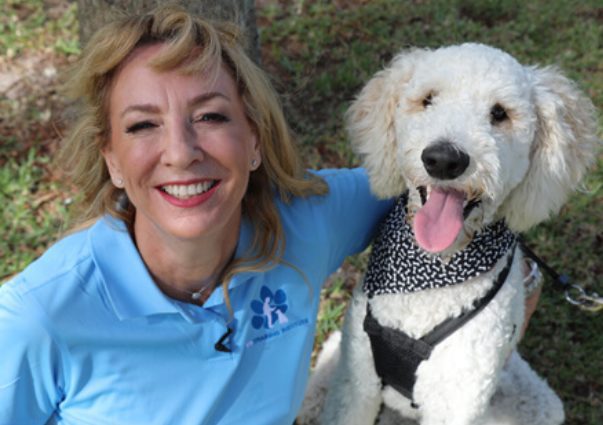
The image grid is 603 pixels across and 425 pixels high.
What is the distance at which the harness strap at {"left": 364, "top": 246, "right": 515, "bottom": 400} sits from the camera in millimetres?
2236

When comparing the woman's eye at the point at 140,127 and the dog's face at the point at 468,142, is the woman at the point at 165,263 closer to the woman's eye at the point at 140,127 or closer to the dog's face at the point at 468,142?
the woman's eye at the point at 140,127

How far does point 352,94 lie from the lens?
14.4ft

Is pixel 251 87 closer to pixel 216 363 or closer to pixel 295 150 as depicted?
pixel 295 150

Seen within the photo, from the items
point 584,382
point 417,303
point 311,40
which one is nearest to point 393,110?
point 417,303

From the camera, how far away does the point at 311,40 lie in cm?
468

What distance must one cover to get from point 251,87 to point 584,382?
2.43 meters

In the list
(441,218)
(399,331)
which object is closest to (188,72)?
(441,218)

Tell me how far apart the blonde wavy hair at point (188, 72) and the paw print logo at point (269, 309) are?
0.43 feet

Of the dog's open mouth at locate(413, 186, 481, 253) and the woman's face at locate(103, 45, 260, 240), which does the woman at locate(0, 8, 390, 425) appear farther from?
the dog's open mouth at locate(413, 186, 481, 253)

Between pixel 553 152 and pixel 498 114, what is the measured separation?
0.78ft

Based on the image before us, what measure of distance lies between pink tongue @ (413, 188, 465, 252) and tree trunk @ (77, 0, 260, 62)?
154 cm

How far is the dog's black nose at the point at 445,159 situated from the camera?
1.93 m

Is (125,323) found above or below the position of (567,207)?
above

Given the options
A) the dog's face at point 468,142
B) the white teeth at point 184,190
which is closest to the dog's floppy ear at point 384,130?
the dog's face at point 468,142
